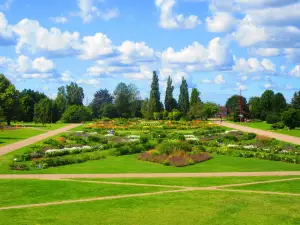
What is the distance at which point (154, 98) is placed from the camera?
274 ft

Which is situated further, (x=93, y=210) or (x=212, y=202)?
(x=212, y=202)

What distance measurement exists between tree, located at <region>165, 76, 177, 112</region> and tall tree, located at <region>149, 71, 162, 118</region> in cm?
291

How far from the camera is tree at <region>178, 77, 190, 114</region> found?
287ft

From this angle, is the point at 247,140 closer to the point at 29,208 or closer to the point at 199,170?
the point at 199,170

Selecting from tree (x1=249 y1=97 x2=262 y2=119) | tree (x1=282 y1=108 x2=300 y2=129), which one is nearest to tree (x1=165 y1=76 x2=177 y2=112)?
tree (x1=249 y1=97 x2=262 y2=119)

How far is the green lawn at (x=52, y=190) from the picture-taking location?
13.9m

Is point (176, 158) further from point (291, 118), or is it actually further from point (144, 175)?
point (291, 118)

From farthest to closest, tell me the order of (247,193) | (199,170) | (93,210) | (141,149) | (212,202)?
(141,149) → (199,170) → (247,193) → (212,202) → (93,210)

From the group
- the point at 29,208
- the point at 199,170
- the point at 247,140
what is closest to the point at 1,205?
the point at 29,208

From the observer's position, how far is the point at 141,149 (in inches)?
1107

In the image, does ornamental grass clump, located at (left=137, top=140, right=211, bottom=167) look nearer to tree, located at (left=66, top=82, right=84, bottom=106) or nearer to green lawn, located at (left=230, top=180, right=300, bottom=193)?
green lawn, located at (left=230, top=180, right=300, bottom=193)

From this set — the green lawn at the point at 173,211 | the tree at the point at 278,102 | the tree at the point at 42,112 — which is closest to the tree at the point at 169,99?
the tree at the point at 278,102

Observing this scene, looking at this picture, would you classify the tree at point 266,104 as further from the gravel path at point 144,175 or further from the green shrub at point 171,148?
the gravel path at point 144,175

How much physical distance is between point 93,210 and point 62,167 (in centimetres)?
944
